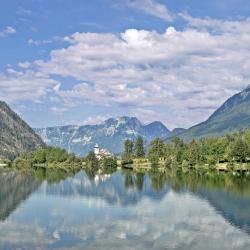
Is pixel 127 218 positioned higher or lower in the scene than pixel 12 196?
lower

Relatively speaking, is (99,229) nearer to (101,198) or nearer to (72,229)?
(72,229)

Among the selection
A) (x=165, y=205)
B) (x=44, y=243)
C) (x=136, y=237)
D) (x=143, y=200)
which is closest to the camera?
(x=44, y=243)

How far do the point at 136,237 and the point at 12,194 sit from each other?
6002 cm

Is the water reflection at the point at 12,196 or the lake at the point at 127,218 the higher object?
the water reflection at the point at 12,196

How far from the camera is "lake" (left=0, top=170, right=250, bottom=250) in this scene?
2309 inches

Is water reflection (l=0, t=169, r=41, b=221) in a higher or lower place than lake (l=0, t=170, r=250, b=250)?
higher

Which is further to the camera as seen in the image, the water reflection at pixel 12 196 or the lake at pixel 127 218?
the water reflection at pixel 12 196

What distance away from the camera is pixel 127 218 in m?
76.4

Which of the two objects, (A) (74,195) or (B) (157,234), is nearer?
(B) (157,234)

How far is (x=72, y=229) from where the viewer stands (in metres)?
66.6

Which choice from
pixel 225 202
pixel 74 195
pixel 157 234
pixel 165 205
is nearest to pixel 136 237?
pixel 157 234

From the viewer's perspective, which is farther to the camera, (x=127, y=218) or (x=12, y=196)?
(x=12, y=196)

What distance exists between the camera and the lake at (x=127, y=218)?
2309 inches

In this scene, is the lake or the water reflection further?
the water reflection
